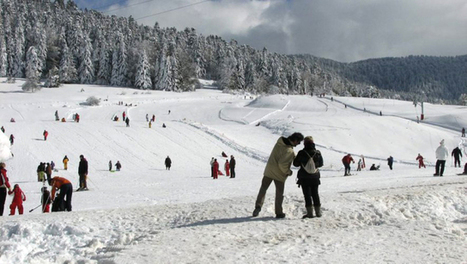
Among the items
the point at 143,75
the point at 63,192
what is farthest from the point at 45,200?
the point at 143,75

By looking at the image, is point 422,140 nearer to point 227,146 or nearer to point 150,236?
point 227,146

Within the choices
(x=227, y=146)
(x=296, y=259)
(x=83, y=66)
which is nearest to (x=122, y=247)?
(x=296, y=259)

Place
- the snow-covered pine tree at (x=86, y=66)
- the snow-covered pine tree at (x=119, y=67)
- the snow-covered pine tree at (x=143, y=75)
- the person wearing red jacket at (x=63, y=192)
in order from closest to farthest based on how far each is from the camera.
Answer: the person wearing red jacket at (x=63, y=192)
the snow-covered pine tree at (x=143, y=75)
the snow-covered pine tree at (x=86, y=66)
the snow-covered pine tree at (x=119, y=67)

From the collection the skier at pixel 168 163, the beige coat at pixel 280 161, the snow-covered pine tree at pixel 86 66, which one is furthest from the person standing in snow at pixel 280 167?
the snow-covered pine tree at pixel 86 66

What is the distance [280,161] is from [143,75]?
91.8 meters

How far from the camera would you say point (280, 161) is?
7.29 meters

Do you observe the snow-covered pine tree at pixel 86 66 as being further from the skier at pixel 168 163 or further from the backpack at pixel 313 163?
the backpack at pixel 313 163

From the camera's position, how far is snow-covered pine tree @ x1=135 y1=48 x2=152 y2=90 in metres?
95.4

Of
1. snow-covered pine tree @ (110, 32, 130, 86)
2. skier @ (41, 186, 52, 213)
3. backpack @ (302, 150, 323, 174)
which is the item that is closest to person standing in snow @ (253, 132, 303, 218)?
backpack @ (302, 150, 323, 174)

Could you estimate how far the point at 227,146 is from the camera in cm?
3881

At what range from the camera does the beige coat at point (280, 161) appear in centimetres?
725

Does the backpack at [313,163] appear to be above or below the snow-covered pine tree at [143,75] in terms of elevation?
below

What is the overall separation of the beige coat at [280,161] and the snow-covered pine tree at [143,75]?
299 ft

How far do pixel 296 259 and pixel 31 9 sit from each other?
155015mm
